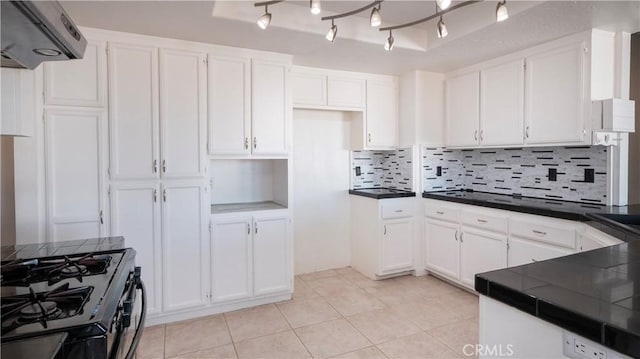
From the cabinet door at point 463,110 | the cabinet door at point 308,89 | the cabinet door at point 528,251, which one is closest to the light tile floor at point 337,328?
the cabinet door at point 528,251

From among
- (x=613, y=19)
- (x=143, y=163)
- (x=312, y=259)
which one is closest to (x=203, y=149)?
(x=143, y=163)

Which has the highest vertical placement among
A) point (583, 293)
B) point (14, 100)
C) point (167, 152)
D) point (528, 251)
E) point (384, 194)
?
point (14, 100)

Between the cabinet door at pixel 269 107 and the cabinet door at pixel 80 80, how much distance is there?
1097 mm

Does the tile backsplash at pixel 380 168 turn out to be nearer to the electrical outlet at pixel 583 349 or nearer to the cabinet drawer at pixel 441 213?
the cabinet drawer at pixel 441 213

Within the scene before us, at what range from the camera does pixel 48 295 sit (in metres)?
1.17

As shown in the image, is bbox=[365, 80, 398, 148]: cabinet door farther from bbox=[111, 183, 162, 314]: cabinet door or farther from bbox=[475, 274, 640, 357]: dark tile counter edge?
bbox=[475, 274, 640, 357]: dark tile counter edge

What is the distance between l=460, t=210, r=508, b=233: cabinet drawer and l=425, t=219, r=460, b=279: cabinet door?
17 centimetres

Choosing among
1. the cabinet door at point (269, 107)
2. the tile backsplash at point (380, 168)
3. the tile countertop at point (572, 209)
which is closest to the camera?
the tile countertop at point (572, 209)

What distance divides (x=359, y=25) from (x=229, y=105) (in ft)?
3.98

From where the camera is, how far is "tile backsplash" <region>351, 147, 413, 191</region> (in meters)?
4.09

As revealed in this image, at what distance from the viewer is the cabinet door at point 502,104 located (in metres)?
3.16

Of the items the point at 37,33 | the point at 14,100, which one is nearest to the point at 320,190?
the point at 14,100

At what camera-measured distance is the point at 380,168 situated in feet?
14.5

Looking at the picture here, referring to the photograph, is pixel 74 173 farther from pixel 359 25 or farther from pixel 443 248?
pixel 443 248
